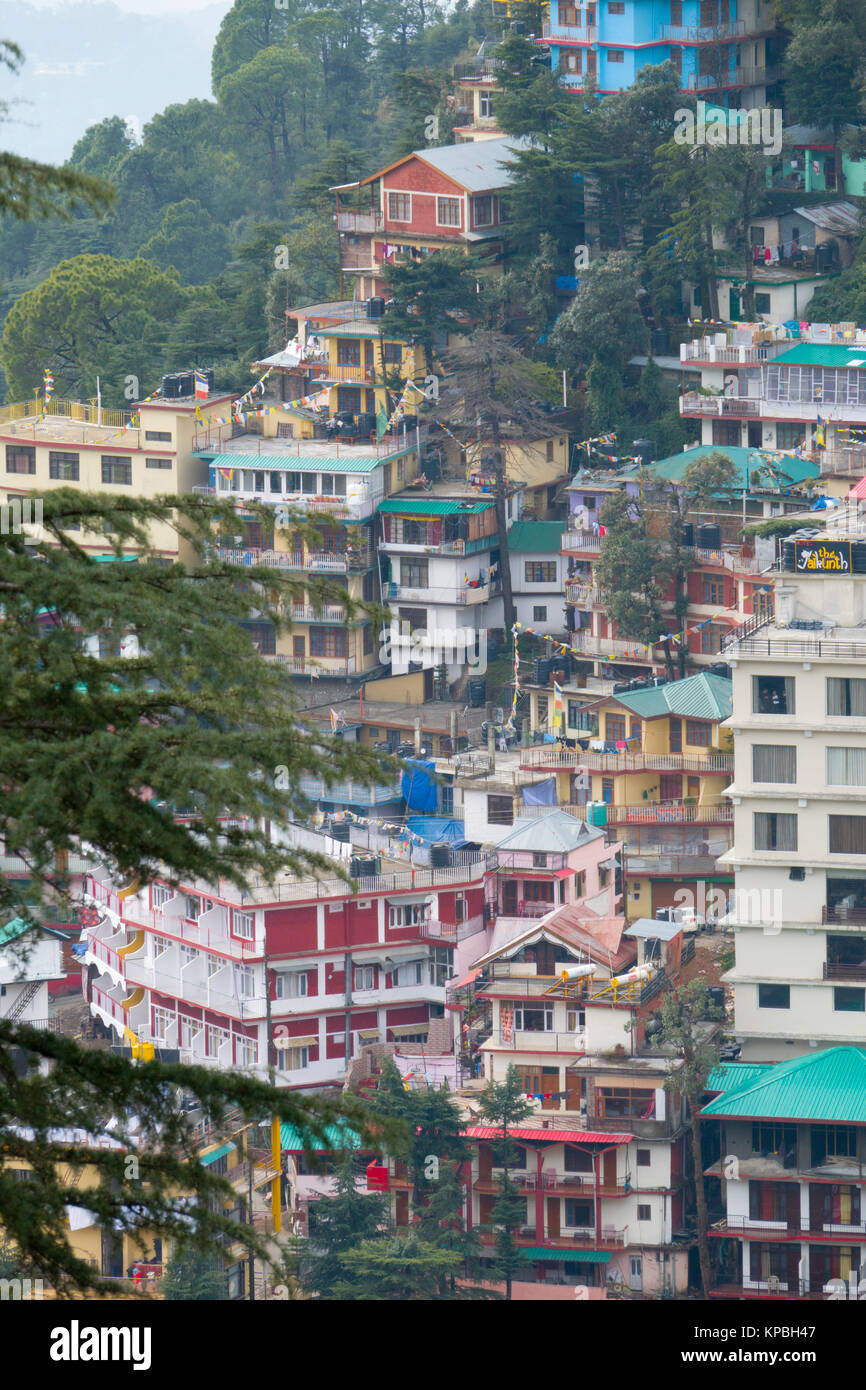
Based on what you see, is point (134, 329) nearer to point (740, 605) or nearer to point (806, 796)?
point (740, 605)

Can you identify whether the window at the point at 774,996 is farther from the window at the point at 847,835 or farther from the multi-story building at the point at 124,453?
the multi-story building at the point at 124,453

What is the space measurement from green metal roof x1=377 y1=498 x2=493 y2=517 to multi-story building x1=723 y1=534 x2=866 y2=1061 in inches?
813

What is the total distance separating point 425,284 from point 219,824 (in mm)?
64734

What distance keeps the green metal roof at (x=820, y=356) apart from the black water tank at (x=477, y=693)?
481 inches

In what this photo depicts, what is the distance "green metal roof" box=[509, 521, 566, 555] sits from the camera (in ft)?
257

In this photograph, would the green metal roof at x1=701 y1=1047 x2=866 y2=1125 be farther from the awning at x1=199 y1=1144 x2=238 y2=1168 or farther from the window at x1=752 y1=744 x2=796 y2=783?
the awning at x1=199 y1=1144 x2=238 y2=1168

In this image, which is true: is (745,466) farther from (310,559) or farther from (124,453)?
(124,453)

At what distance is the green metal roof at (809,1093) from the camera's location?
179 feet

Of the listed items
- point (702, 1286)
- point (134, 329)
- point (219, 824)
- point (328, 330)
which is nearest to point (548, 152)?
point (328, 330)

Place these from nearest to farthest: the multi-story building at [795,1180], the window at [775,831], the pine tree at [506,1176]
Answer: the multi-story building at [795,1180] → the pine tree at [506,1176] → the window at [775,831]

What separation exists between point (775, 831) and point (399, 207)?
34.2 m

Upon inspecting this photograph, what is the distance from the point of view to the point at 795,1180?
2153 inches

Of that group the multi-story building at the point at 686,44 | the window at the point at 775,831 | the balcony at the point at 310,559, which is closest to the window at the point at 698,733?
the window at the point at 775,831

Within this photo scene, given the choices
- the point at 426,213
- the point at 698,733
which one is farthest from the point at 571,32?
the point at 698,733
